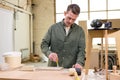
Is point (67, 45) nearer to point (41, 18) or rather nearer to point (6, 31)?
point (6, 31)

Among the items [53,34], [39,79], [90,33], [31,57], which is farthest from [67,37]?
[31,57]

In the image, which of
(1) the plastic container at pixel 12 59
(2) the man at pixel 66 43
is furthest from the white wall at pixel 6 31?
(1) the plastic container at pixel 12 59

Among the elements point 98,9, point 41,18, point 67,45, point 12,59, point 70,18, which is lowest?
point 12,59

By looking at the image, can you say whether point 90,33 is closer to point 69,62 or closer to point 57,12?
point 69,62

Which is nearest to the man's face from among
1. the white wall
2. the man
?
the man

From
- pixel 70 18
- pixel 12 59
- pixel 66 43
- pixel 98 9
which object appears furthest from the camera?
pixel 98 9

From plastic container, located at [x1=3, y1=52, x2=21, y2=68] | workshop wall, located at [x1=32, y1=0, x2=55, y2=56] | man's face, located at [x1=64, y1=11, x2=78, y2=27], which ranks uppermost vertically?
workshop wall, located at [x1=32, y1=0, x2=55, y2=56]

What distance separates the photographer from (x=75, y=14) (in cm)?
204

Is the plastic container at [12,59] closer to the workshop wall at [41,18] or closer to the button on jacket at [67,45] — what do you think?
the button on jacket at [67,45]

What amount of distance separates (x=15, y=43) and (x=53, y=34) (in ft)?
13.2

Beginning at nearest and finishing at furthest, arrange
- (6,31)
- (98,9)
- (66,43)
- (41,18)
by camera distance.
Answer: (66,43)
(6,31)
(98,9)
(41,18)

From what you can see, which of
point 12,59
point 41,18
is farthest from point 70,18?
point 41,18

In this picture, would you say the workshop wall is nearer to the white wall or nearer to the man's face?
the white wall

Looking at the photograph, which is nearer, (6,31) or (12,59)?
(12,59)
